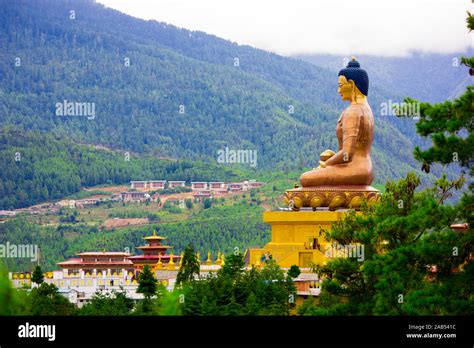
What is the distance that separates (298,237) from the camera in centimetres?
3012

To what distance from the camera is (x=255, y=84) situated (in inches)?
5276

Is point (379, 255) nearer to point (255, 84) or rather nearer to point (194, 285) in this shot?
point (194, 285)

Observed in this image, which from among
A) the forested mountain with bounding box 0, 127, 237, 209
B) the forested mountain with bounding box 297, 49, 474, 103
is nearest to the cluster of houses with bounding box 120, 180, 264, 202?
the forested mountain with bounding box 0, 127, 237, 209

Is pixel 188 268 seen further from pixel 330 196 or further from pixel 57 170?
pixel 57 170

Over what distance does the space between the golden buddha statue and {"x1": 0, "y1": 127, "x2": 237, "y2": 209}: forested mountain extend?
6439 centimetres

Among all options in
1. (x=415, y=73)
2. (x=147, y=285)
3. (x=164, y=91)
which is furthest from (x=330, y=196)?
(x=415, y=73)

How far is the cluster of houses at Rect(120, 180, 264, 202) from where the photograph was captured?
95938 millimetres

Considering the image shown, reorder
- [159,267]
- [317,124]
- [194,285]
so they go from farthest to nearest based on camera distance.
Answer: [317,124] < [159,267] < [194,285]

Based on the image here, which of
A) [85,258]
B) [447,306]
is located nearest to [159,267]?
[85,258]

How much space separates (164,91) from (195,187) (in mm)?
33627

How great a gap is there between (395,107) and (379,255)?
2.16 meters

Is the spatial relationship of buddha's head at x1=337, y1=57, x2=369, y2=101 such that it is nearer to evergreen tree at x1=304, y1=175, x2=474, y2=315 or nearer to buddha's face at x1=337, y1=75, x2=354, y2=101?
buddha's face at x1=337, y1=75, x2=354, y2=101

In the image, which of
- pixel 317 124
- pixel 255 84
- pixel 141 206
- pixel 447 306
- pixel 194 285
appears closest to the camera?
pixel 447 306
